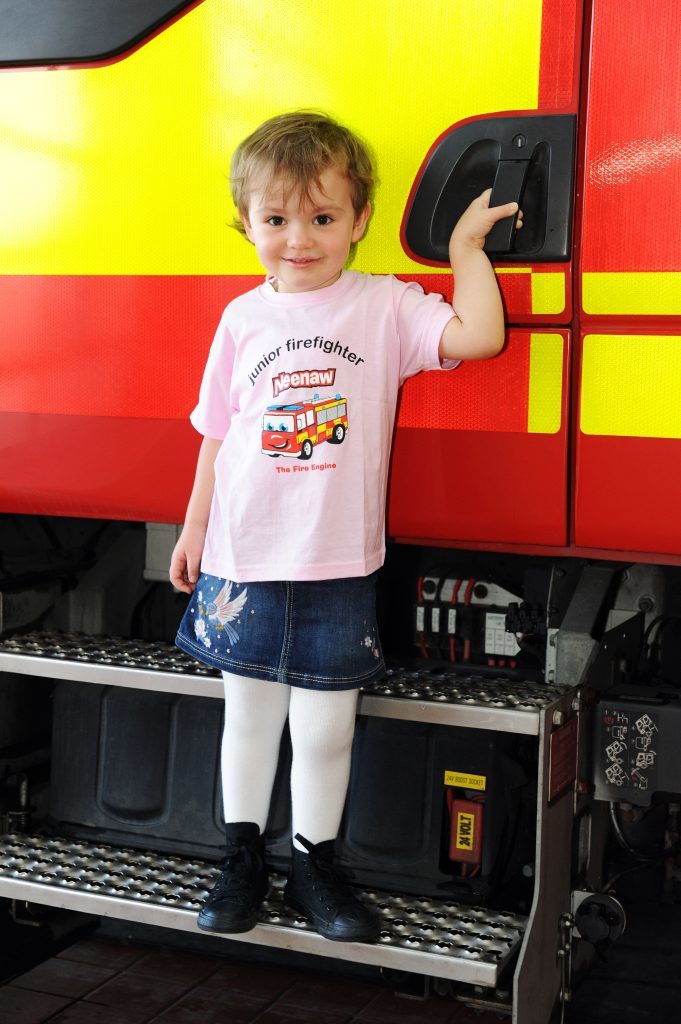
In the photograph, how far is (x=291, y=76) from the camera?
1.94m

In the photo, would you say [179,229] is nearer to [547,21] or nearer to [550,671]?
[547,21]

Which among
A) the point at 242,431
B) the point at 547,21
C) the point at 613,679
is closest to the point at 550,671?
the point at 613,679

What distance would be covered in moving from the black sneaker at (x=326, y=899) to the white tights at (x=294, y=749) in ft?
0.09

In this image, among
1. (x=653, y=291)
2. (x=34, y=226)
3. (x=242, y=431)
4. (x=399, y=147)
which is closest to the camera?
(x=653, y=291)

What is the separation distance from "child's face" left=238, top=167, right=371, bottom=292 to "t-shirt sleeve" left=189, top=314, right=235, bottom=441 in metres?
Result: 0.16

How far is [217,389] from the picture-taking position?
2.01 meters

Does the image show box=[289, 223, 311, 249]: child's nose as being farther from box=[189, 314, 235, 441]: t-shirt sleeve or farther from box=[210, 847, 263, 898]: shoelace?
box=[210, 847, 263, 898]: shoelace

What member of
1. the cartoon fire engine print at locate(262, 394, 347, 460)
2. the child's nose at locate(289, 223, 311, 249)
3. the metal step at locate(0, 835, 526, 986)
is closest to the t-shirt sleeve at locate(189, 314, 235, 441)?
the cartoon fire engine print at locate(262, 394, 347, 460)

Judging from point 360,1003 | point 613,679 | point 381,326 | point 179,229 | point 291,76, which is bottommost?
point 360,1003

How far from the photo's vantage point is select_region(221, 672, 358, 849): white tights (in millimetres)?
2051

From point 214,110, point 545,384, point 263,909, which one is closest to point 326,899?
point 263,909

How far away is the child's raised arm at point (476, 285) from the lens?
1789mm

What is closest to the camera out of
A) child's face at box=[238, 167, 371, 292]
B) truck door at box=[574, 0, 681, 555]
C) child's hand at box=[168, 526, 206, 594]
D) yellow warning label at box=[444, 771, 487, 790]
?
truck door at box=[574, 0, 681, 555]

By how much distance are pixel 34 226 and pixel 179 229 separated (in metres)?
0.30
